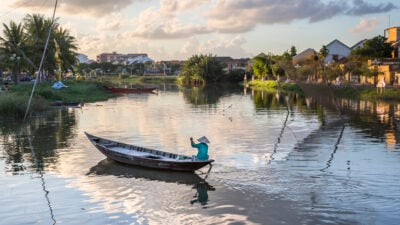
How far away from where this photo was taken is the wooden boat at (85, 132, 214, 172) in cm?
2159

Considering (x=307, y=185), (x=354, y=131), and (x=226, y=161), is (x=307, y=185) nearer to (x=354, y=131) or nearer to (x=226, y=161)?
(x=226, y=161)

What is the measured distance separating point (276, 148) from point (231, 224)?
14.3 m

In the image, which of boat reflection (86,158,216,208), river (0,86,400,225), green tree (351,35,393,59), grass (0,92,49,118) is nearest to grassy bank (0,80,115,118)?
grass (0,92,49,118)

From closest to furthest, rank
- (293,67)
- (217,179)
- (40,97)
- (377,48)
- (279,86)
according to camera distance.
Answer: (217,179)
(40,97)
(293,67)
(377,48)
(279,86)

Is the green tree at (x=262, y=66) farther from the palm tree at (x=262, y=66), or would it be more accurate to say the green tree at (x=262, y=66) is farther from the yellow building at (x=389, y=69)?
the yellow building at (x=389, y=69)

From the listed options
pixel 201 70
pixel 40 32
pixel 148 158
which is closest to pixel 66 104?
pixel 40 32

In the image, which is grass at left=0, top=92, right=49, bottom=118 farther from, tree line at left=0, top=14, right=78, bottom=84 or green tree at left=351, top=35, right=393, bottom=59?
green tree at left=351, top=35, right=393, bottom=59

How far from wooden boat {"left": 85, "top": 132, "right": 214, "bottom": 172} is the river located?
403 millimetres

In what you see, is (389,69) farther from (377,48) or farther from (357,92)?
(377,48)

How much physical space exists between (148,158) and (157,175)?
110cm

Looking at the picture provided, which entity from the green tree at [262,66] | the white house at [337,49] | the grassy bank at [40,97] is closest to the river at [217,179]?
the grassy bank at [40,97]

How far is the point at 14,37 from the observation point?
72.9m

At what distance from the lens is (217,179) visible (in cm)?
2111

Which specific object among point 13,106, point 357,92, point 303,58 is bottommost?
point 357,92
